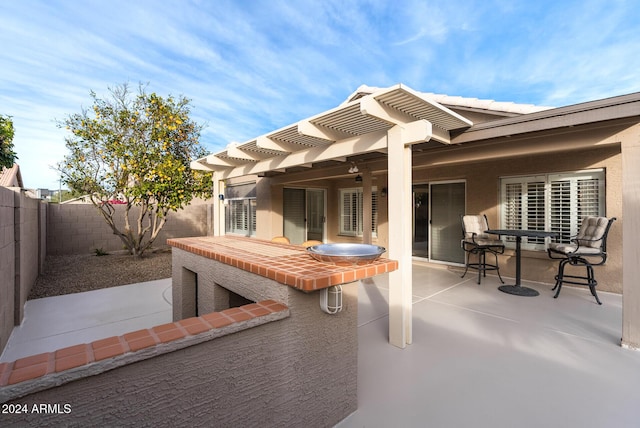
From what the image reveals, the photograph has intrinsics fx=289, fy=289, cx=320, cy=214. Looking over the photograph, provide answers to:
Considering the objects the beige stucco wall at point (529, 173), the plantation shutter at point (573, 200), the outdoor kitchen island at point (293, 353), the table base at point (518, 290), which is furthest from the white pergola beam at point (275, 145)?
the plantation shutter at point (573, 200)

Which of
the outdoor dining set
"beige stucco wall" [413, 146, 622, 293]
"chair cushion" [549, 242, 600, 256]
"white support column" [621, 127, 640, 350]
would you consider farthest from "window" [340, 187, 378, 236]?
"white support column" [621, 127, 640, 350]

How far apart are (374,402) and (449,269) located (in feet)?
19.2

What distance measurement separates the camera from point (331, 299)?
2.05 m

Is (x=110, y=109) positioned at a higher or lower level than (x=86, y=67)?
lower

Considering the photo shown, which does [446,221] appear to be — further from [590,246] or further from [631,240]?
[631,240]

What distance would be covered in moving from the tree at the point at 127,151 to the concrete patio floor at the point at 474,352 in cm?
332

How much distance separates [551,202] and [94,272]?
36.3ft

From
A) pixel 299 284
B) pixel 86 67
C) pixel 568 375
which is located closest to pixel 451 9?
pixel 568 375

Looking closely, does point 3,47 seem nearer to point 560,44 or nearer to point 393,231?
point 393,231

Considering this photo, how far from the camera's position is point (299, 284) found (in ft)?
6.01

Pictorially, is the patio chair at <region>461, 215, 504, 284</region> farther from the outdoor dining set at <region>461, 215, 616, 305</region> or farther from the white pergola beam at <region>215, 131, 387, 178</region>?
the white pergola beam at <region>215, 131, 387, 178</region>

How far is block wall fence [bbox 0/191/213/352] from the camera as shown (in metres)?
3.82

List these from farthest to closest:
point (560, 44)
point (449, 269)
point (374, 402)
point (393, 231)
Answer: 1. point (560, 44)
2. point (449, 269)
3. point (393, 231)
4. point (374, 402)

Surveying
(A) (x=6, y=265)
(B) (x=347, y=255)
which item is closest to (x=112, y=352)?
(B) (x=347, y=255)
